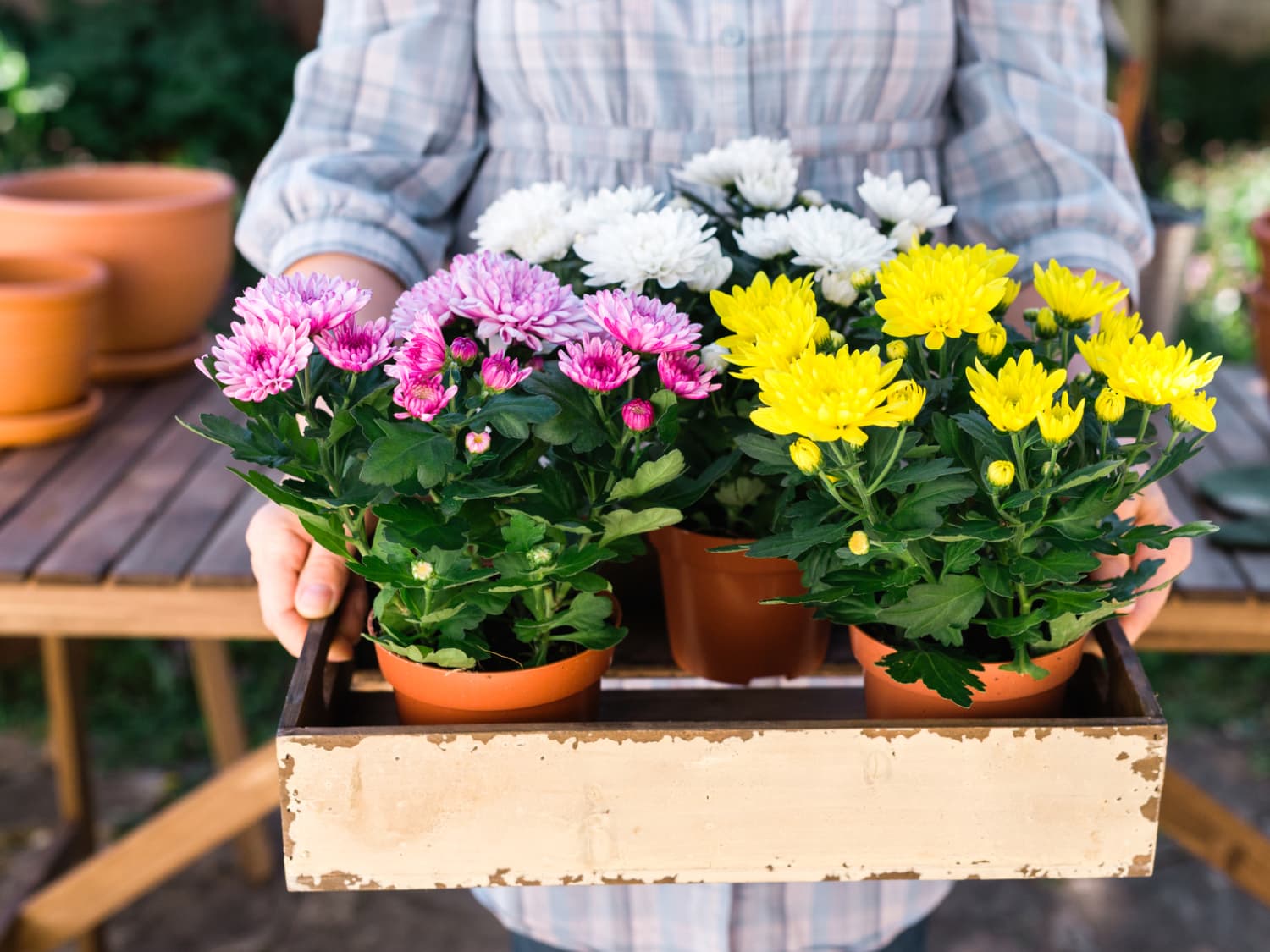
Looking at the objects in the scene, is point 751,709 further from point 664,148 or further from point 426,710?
point 664,148

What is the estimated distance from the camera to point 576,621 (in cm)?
77

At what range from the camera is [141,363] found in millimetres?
1644

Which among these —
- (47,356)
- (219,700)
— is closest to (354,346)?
(47,356)

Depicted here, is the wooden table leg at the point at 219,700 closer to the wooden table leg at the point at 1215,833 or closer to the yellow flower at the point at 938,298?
the wooden table leg at the point at 1215,833

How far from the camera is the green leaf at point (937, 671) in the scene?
72cm

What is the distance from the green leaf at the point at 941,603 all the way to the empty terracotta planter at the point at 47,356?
1073 mm

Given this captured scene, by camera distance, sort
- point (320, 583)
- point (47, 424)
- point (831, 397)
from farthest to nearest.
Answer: point (47, 424), point (320, 583), point (831, 397)

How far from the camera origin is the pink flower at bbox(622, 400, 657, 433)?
700 millimetres

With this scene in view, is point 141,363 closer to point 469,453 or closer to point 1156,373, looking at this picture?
point 469,453

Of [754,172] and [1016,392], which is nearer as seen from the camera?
[1016,392]

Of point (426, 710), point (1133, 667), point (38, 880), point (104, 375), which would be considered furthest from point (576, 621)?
point (38, 880)

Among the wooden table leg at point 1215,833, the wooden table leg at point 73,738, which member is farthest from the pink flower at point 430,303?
the wooden table leg at point 73,738

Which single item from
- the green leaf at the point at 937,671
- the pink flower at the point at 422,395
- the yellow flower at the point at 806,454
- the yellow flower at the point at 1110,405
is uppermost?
the pink flower at the point at 422,395

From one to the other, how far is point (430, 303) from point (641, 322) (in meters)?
0.13
